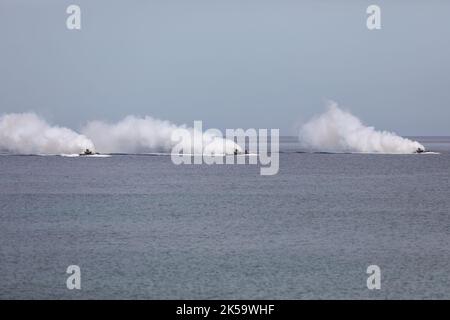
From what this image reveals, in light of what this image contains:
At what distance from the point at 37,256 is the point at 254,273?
41.7ft

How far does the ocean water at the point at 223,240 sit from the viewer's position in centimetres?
3784

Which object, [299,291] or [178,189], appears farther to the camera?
[178,189]

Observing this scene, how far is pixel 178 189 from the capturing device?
9800cm

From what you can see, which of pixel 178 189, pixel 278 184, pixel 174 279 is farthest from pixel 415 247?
pixel 278 184

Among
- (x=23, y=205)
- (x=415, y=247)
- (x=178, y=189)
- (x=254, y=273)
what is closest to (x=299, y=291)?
(x=254, y=273)

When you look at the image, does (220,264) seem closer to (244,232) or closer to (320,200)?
(244,232)

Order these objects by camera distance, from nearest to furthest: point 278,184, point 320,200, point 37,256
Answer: point 37,256
point 320,200
point 278,184

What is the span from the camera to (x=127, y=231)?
2254 inches

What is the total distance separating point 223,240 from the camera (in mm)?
52469

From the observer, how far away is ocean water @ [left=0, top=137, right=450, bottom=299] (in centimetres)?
3784

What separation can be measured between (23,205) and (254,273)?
132 feet

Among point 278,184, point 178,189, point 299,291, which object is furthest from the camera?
point 278,184

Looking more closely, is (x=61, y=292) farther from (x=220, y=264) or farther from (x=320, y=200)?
(x=320, y=200)
